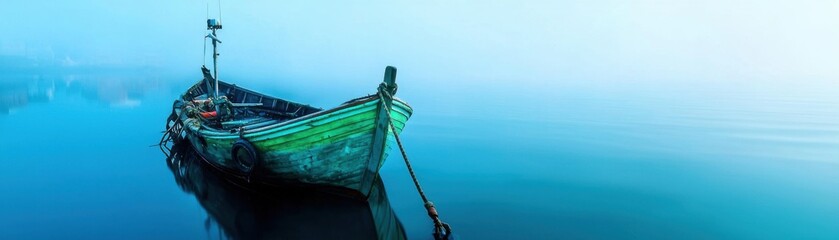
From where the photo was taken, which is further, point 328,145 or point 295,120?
point 328,145

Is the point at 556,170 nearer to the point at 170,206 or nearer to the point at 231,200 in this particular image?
the point at 231,200

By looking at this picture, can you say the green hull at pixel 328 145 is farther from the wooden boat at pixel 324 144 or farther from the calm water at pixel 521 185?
the calm water at pixel 521 185

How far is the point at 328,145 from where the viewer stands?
31.4 feet

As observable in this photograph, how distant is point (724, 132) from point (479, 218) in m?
21.8

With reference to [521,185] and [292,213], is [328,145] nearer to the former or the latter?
[292,213]

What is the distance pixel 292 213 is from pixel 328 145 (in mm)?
2018

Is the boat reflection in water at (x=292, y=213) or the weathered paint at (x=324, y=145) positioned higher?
the weathered paint at (x=324, y=145)

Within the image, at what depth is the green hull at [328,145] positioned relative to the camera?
924cm

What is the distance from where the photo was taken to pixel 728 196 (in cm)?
1318

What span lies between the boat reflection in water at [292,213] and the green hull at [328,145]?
593 millimetres

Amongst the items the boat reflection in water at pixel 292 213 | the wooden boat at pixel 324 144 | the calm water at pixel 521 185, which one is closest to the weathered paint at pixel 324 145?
the wooden boat at pixel 324 144

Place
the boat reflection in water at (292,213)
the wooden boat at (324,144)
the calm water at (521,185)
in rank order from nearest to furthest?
the wooden boat at (324,144) → the boat reflection in water at (292,213) → the calm water at (521,185)

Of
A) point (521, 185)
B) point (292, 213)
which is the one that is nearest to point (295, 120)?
point (292, 213)

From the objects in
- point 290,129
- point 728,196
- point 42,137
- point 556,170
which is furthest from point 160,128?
point 728,196
